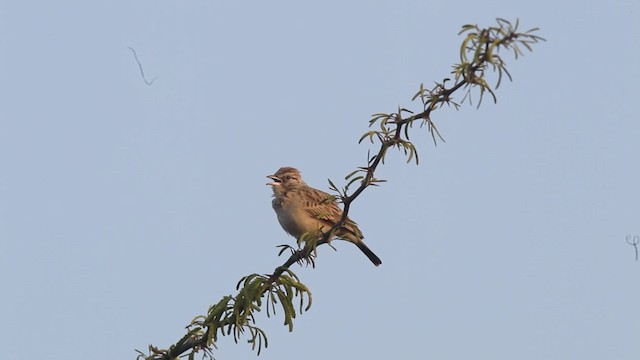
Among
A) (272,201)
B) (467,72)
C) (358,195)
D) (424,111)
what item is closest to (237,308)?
(358,195)

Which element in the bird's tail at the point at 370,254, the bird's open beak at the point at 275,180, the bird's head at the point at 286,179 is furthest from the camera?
the bird's head at the point at 286,179

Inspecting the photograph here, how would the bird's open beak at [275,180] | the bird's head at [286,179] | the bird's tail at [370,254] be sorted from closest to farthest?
the bird's tail at [370,254] < the bird's open beak at [275,180] < the bird's head at [286,179]

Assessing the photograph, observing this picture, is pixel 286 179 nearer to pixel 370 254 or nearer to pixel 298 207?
pixel 298 207

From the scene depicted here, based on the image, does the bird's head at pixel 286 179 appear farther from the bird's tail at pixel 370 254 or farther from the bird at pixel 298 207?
the bird's tail at pixel 370 254

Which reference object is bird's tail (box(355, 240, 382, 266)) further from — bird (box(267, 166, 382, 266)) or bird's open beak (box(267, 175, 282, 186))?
bird's open beak (box(267, 175, 282, 186))

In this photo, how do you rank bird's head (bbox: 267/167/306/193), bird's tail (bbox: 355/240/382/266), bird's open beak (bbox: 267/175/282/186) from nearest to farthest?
bird's tail (bbox: 355/240/382/266)
bird's open beak (bbox: 267/175/282/186)
bird's head (bbox: 267/167/306/193)

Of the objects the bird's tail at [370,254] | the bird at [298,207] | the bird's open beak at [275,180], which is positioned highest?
the bird's open beak at [275,180]

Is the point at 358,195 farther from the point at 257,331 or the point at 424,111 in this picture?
the point at 257,331

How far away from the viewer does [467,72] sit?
361 cm

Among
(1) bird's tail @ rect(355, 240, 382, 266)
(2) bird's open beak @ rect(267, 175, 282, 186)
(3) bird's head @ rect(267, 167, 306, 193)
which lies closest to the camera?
(1) bird's tail @ rect(355, 240, 382, 266)

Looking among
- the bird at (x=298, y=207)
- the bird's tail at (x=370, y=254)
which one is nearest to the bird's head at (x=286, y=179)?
the bird at (x=298, y=207)

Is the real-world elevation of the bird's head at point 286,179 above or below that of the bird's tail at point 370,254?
above

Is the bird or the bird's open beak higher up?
the bird's open beak

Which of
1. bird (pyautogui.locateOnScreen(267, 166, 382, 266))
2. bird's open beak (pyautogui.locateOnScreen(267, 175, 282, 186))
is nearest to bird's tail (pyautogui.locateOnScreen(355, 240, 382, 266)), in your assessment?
bird (pyautogui.locateOnScreen(267, 166, 382, 266))
